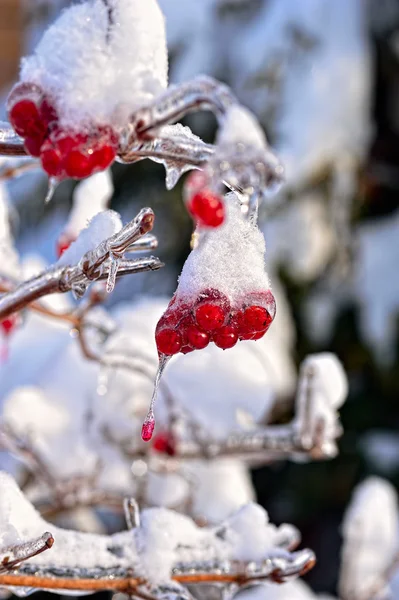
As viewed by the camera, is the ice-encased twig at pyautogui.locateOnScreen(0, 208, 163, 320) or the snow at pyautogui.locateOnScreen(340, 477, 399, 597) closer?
the ice-encased twig at pyautogui.locateOnScreen(0, 208, 163, 320)

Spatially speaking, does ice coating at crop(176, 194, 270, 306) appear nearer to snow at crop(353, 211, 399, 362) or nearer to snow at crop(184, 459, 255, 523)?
snow at crop(184, 459, 255, 523)

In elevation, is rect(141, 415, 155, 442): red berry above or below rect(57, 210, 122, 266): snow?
below

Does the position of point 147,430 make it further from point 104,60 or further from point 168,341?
point 104,60

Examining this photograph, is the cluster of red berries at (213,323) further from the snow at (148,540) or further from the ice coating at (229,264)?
the snow at (148,540)

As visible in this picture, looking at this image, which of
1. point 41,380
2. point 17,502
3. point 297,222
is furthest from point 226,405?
point 297,222

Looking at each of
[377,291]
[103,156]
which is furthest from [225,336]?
[377,291]

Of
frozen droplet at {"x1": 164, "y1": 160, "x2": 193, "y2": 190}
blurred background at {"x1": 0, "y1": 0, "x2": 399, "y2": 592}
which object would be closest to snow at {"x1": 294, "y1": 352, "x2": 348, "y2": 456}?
frozen droplet at {"x1": 164, "y1": 160, "x2": 193, "y2": 190}

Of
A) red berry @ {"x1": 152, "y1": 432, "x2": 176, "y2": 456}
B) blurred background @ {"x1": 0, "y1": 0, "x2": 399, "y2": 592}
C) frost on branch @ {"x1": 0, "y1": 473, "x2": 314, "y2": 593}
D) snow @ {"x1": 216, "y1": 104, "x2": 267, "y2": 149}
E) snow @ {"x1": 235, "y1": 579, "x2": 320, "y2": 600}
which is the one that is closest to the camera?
snow @ {"x1": 216, "y1": 104, "x2": 267, "y2": 149}
